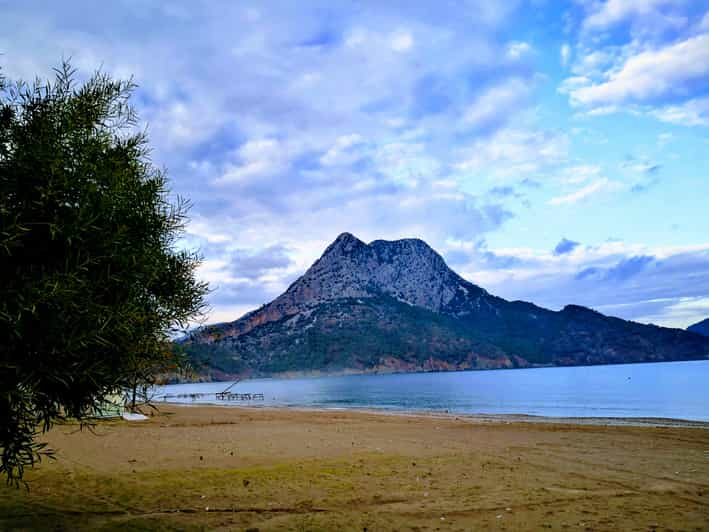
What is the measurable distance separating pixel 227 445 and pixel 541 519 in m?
14.3

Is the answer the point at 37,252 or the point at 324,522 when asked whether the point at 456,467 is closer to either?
the point at 324,522

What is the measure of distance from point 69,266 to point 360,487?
28.6 ft

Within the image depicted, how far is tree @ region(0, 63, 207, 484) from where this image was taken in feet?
20.6

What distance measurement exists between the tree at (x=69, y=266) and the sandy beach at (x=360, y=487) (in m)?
3.51

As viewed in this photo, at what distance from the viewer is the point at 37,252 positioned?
7133 millimetres

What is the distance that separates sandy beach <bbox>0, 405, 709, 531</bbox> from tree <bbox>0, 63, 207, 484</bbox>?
3.51m

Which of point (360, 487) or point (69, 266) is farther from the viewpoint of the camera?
point (360, 487)

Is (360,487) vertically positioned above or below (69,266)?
below

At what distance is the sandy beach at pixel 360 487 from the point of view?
9805 millimetres

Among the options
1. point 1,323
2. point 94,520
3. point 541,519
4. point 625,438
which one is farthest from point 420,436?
point 1,323

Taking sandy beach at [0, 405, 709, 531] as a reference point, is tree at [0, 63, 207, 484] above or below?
above

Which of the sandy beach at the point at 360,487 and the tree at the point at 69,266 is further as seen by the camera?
the sandy beach at the point at 360,487

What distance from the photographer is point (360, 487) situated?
42.0ft

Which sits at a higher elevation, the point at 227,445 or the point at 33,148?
the point at 33,148
